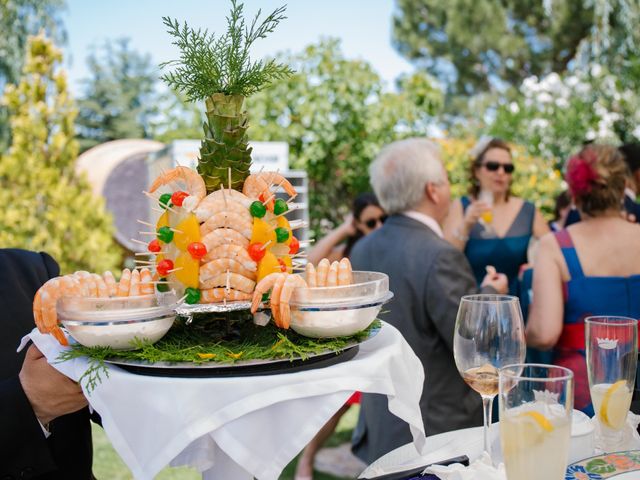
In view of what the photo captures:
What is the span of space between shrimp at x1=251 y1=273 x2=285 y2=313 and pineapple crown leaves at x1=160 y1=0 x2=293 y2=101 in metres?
0.52

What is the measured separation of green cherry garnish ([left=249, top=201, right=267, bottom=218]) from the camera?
61.9 inches

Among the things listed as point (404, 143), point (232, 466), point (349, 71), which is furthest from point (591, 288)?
point (349, 71)

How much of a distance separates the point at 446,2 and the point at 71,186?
17.2m

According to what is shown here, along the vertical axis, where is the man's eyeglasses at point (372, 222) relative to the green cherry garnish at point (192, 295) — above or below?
above

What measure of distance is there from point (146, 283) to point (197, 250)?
0.49ft

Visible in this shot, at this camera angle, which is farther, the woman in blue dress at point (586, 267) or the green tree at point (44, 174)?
the green tree at point (44, 174)

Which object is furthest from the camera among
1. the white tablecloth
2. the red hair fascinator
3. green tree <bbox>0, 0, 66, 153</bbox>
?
green tree <bbox>0, 0, 66, 153</bbox>

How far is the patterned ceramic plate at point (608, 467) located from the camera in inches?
50.4

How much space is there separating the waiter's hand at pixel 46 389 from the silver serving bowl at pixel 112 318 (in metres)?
0.17

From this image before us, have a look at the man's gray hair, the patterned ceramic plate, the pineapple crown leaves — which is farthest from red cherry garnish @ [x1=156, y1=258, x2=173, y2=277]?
the man's gray hair

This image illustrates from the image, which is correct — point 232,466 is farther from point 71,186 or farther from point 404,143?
point 71,186

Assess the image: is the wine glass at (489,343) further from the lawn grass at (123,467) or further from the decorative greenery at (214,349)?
the lawn grass at (123,467)

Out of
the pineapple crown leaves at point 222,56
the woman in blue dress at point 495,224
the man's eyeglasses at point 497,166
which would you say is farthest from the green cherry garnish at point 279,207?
the man's eyeglasses at point 497,166

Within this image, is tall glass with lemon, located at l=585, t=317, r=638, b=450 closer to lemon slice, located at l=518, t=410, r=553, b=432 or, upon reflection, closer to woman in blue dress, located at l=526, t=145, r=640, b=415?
lemon slice, located at l=518, t=410, r=553, b=432
